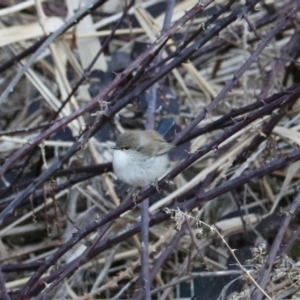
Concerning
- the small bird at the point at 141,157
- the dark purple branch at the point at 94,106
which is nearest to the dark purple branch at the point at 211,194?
the small bird at the point at 141,157

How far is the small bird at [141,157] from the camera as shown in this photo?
3074mm

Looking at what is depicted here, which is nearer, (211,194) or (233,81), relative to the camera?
(211,194)

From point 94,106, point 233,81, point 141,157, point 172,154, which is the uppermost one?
point 94,106

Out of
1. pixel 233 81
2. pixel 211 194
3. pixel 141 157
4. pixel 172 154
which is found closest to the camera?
pixel 211 194

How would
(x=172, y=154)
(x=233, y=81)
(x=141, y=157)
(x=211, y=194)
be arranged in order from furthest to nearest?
(x=172, y=154) < (x=141, y=157) < (x=233, y=81) < (x=211, y=194)

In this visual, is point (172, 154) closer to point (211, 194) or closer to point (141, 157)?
point (141, 157)

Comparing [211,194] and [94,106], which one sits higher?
[94,106]

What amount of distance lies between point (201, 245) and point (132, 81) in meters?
0.97

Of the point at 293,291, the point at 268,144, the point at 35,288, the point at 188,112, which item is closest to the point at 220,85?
the point at 188,112

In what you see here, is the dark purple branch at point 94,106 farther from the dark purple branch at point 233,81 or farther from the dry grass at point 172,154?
the dark purple branch at point 233,81

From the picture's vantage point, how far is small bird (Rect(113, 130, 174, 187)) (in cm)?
307

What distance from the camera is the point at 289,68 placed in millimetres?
4125

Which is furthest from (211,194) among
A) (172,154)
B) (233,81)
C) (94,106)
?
(172,154)

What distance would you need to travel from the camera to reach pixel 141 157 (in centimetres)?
323
